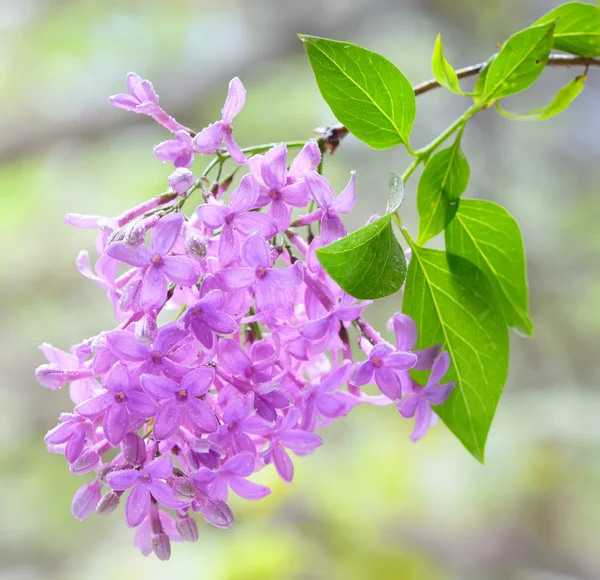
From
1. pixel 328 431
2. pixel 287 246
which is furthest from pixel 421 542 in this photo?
pixel 287 246

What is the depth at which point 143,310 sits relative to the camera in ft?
1.25

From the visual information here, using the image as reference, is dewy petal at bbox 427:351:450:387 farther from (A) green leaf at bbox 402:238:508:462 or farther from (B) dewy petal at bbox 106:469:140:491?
(B) dewy petal at bbox 106:469:140:491

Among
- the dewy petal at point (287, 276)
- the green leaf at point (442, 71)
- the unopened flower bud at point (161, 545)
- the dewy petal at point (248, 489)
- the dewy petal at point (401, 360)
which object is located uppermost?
the green leaf at point (442, 71)

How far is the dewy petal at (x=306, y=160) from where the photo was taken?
40 cm

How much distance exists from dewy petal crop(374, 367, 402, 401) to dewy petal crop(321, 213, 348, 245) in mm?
89

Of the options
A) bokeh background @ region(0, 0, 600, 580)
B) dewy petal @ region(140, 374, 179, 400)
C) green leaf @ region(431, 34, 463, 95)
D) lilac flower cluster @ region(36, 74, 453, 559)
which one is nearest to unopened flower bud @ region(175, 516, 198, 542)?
lilac flower cluster @ region(36, 74, 453, 559)

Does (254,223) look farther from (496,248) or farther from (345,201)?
(496,248)

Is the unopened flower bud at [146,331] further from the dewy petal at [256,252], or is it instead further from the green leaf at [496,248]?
the green leaf at [496,248]

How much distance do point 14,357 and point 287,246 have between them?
5.80 feet

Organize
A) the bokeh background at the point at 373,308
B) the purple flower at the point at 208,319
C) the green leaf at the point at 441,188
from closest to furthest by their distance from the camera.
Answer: the purple flower at the point at 208,319
the green leaf at the point at 441,188
the bokeh background at the point at 373,308

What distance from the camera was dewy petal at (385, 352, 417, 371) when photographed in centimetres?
40

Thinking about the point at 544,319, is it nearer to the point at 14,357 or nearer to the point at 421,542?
the point at 421,542

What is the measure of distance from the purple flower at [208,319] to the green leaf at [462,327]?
0.50 feet

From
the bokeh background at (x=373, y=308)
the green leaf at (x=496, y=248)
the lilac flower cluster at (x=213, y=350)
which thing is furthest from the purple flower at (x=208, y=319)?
the bokeh background at (x=373, y=308)
